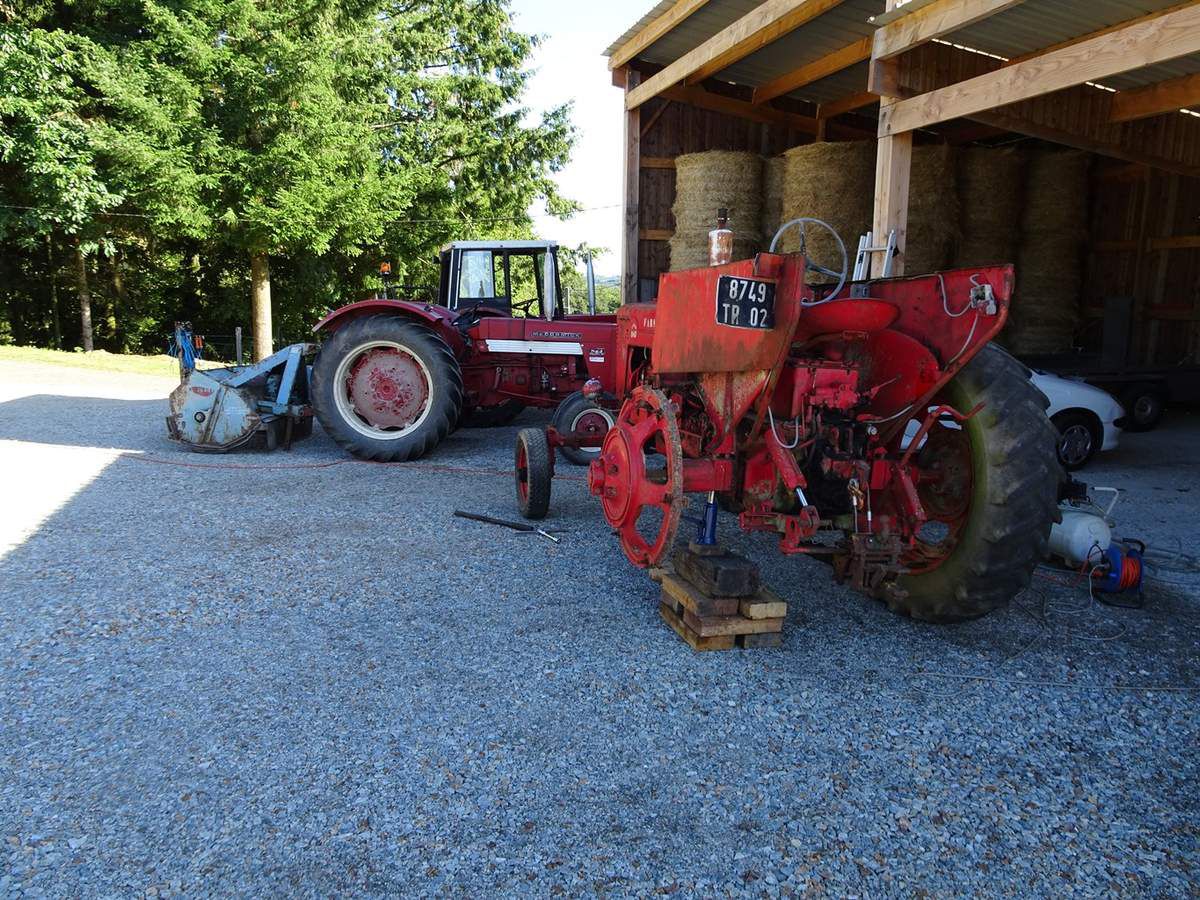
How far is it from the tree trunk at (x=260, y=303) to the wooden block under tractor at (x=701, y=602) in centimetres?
1387

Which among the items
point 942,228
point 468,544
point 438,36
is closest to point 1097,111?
point 942,228

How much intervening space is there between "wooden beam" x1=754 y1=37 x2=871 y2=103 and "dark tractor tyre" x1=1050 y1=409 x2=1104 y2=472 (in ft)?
12.6

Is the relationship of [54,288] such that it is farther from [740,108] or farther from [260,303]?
[740,108]

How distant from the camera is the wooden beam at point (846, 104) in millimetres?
9250

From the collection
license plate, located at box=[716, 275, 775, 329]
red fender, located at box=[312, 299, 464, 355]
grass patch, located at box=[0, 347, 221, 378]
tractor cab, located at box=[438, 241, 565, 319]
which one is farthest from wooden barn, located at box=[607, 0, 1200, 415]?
grass patch, located at box=[0, 347, 221, 378]

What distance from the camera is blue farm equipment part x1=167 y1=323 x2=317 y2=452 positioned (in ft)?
22.5

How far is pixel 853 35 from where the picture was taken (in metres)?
8.09

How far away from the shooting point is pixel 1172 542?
196 inches

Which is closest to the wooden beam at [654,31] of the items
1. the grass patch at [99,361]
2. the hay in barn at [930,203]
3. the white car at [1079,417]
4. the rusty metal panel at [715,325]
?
the hay in barn at [930,203]

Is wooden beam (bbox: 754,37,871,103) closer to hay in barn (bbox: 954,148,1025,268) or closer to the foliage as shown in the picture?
hay in barn (bbox: 954,148,1025,268)

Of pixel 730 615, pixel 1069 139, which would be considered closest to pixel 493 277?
pixel 1069 139

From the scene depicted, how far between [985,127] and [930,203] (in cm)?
169

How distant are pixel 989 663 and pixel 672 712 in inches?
52.8

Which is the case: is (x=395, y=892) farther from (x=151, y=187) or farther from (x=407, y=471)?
(x=151, y=187)
